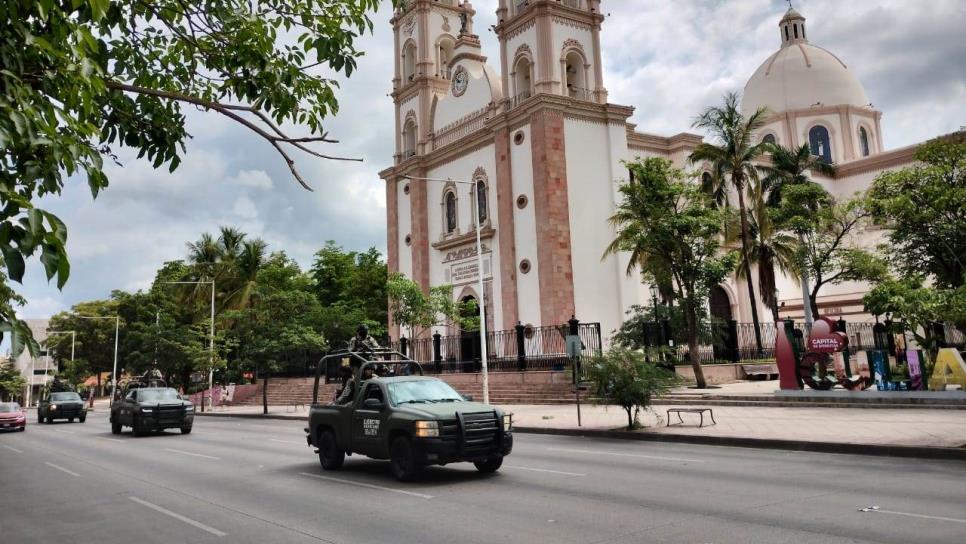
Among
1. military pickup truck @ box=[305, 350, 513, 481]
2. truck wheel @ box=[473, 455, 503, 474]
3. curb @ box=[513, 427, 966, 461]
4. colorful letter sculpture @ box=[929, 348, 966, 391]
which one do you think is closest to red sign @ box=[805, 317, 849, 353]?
colorful letter sculpture @ box=[929, 348, 966, 391]

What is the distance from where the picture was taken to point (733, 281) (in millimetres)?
40156

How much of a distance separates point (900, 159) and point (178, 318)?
54.6 metres

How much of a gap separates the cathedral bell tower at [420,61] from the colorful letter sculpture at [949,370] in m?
31.2

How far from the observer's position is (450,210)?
1641 inches

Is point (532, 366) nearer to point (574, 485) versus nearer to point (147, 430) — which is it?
point (147, 430)

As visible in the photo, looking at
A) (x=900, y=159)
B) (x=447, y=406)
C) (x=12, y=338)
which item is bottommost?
(x=447, y=406)

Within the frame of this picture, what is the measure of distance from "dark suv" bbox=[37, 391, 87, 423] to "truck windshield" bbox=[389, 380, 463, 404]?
90.6ft

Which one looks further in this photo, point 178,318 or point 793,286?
point 178,318

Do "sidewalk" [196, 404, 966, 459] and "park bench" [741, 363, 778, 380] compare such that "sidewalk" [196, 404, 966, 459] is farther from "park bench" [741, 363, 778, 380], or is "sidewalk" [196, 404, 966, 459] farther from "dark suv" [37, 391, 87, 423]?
"dark suv" [37, 391, 87, 423]

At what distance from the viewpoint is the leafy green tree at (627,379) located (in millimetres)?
16109

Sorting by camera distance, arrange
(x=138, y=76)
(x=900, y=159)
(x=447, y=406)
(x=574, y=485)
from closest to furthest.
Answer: (x=138, y=76)
(x=574, y=485)
(x=447, y=406)
(x=900, y=159)

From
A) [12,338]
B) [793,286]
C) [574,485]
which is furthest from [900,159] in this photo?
[12,338]

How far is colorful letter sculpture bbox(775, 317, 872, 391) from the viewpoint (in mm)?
19734

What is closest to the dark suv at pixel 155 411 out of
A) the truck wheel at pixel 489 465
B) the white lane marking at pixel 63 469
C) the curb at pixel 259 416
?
the white lane marking at pixel 63 469
